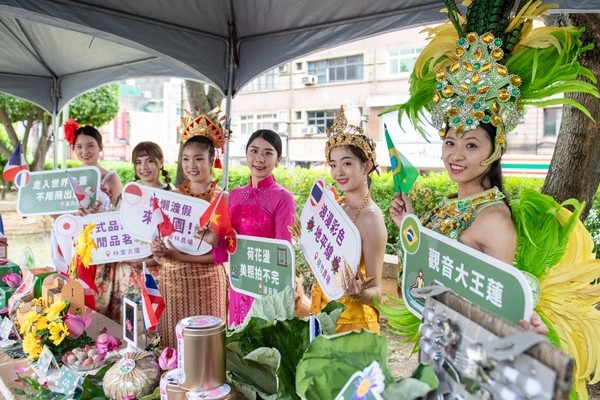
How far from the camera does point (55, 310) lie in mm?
1913

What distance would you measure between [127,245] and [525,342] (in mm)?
2213

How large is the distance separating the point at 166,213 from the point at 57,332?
2.43ft

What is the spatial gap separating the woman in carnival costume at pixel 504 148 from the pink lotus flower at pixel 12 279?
212 centimetres

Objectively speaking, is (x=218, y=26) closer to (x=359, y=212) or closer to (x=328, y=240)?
(x=359, y=212)

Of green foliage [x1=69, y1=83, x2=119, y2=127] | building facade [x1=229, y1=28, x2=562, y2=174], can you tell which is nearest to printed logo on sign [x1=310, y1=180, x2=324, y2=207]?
green foliage [x1=69, y1=83, x2=119, y2=127]

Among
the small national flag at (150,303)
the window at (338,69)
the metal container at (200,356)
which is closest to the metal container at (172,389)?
the metal container at (200,356)

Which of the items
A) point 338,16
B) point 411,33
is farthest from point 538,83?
point 411,33

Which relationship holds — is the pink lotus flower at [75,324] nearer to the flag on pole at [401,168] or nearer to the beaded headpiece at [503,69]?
the flag on pole at [401,168]

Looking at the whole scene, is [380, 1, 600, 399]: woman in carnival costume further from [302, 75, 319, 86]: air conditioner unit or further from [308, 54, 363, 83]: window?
[302, 75, 319, 86]: air conditioner unit

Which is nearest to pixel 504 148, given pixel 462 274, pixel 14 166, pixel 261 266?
pixel 462 274

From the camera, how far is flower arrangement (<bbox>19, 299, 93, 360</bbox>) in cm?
184

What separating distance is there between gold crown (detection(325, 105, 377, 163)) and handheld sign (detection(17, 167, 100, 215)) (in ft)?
4.80

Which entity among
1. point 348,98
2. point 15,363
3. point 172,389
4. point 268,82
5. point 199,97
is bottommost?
point 15,363

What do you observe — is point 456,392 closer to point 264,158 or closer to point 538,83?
point 538,83
